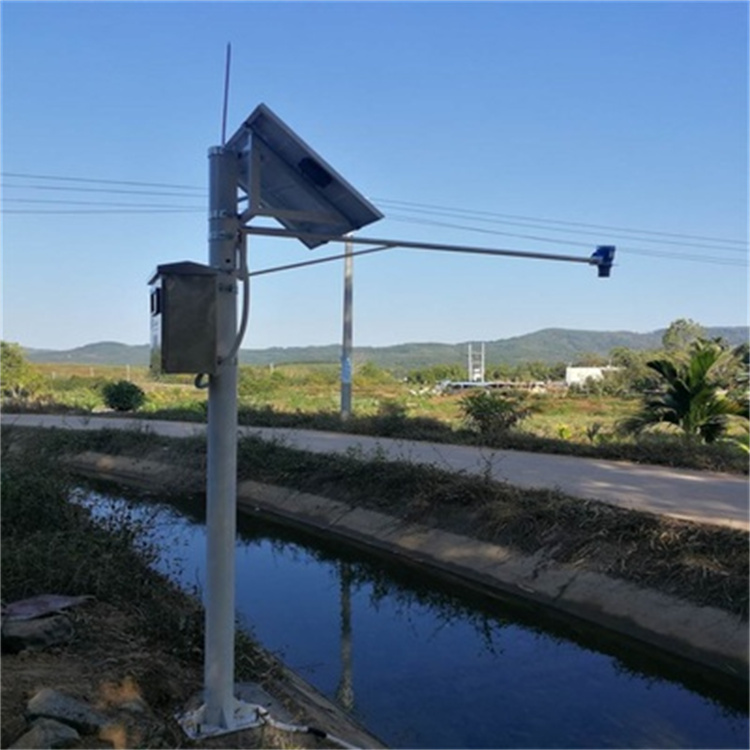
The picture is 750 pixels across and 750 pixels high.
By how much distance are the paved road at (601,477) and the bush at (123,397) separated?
12.6 metres

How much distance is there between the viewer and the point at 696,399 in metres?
12.6

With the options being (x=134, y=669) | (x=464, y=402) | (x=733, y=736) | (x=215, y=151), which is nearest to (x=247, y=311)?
(x=215, y=151)

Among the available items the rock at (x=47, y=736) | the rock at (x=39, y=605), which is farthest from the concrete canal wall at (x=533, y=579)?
the rock at (x=47, y=736)

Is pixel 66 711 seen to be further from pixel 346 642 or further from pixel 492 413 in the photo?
pixel 492 413

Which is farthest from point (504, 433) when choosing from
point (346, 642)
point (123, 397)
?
point (123, 397)

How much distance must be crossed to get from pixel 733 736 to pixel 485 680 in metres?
1.53

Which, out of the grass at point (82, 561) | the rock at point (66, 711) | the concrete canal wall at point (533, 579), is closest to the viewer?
the rock at point (66, 711)

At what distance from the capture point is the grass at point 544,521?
19.5ft

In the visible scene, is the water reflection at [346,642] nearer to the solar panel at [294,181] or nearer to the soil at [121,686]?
the soil at [121,686]

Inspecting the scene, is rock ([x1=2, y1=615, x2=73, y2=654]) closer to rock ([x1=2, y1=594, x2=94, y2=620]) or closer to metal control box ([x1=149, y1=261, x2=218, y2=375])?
rock ([x1=2, y1=594, x2=94, y2=620])

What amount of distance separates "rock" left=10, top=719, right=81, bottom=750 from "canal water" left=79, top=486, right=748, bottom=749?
205 cm

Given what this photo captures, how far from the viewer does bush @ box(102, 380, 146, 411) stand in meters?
26.1

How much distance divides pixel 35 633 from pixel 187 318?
1929mm

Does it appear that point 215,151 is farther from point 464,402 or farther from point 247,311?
point 464,402
